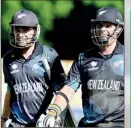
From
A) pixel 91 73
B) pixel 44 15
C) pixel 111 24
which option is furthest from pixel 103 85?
pixel 44 15

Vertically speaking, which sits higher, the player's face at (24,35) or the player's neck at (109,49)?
the player's face at (24,35)

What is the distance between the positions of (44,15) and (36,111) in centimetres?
106

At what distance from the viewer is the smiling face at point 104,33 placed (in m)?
5.46

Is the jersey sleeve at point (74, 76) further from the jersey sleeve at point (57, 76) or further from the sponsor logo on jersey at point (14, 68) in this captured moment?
the sponsor logo on jersey at point (14, 68)

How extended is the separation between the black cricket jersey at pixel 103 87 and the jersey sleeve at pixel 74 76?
0.03m

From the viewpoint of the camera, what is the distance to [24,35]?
5543mm

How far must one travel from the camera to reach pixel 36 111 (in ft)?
18.2

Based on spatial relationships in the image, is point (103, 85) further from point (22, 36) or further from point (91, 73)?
point (22, 36)

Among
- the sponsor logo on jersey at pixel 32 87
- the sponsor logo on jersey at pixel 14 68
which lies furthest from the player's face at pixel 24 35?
the sponsor logo on jersey at pixel 32 87

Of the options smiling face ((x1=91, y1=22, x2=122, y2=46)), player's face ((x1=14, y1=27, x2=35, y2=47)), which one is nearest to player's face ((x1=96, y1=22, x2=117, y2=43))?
smiling face ((x1=91, y1=22, x2=122, y2=46))

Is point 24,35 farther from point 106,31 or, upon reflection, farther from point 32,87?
point 106,31

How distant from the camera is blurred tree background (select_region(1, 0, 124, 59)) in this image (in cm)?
547

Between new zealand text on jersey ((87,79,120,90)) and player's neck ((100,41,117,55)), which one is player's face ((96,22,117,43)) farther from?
new zealand text on jersey ((87,79,120,90))

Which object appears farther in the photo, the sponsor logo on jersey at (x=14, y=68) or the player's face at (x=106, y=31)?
the sponsor logo on jersey at (x=14, y=68)
